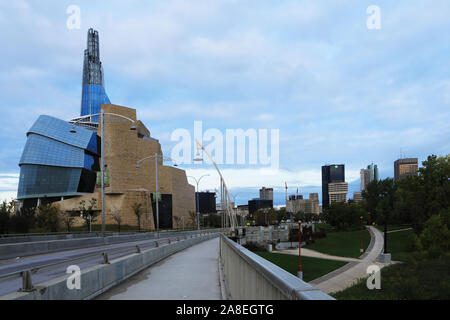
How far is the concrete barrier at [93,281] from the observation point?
688 cm

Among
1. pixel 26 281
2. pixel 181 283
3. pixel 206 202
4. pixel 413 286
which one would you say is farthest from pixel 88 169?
pixel 26 281

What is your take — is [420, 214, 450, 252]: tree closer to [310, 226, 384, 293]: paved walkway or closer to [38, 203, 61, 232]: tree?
[310, 226, 384, 293]: paved walkway

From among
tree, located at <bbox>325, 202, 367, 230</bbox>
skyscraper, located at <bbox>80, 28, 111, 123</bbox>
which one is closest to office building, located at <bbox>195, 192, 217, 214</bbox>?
skyscraper, located at <bbox>80, 28, 111, 123</bbox>

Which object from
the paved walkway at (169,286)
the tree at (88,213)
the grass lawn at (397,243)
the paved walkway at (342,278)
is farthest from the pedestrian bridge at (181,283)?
the grass lawn at (397,243)

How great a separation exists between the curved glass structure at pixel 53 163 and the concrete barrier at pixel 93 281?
89505 millimetres

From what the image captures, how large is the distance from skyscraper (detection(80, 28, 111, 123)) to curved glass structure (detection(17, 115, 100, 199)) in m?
54.2

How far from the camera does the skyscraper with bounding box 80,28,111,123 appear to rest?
156m

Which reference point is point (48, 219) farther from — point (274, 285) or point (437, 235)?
point (274, 285)

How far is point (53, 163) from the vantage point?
98375mm

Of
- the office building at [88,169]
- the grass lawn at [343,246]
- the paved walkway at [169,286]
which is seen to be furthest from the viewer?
the office building at [88,169]

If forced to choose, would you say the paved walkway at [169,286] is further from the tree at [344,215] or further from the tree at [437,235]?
the tree at [344,215]

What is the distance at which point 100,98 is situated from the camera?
158 m
